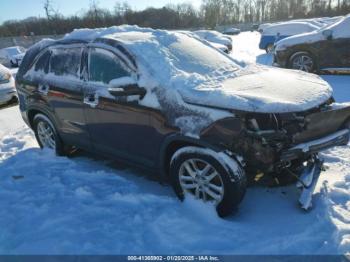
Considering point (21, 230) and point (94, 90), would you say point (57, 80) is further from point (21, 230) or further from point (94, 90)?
point (21, 230)

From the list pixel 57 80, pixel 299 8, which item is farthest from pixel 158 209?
pixel 299 8

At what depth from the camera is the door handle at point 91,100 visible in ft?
13.9

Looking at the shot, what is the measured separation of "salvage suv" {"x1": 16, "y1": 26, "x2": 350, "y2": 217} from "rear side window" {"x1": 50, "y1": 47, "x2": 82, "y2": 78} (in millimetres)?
14

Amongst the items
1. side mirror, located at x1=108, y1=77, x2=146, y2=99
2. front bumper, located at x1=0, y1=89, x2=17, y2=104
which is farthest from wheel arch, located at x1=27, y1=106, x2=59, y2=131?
front bumper, located at x1=0, y1=89, x2=17, y2=104

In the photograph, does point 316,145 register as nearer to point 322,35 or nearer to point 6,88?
point 322,35

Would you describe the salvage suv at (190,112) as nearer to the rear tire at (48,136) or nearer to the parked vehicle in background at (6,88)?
the rear tire at (48,136)

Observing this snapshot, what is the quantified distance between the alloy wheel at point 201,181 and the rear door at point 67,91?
1658mm

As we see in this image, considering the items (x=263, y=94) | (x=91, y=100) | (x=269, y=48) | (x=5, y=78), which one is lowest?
(x=269, y=48)

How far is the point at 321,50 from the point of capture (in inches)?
385

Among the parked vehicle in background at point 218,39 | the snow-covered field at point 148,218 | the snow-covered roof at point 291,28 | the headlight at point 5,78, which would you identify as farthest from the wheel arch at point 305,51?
the parked vehicle in background at point 218,39

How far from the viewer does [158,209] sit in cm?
365

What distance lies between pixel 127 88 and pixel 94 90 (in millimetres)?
755

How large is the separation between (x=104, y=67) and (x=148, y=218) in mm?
1863

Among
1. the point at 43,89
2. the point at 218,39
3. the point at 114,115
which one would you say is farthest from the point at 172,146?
the point at 218,39
